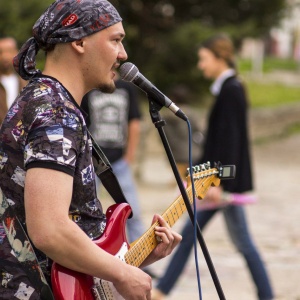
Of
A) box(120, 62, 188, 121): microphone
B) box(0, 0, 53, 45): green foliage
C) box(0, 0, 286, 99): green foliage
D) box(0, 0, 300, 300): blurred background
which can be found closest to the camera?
box(120, 62, 188, 121): microphone

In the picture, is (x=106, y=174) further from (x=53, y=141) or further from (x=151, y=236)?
(x=53, y=141)

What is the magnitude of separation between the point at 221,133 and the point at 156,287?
1181 mm

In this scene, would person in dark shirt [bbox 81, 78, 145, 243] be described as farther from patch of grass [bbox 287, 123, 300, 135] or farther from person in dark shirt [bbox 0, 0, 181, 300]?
patch of grass [bbox 287, 123, 300, 135]

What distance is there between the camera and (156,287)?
19.5 feet

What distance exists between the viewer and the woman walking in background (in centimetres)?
570

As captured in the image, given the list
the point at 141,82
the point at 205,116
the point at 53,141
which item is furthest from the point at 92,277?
the point at 205,116

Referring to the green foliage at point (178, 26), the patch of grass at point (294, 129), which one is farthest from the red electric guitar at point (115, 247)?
the patch of grass at point (294, 129)

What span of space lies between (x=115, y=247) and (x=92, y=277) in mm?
180

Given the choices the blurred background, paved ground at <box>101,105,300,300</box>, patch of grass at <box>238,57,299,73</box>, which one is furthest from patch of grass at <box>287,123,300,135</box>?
patch of grass at <box>238,57,299,73</box>

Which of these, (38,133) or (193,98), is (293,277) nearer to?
(38,133)

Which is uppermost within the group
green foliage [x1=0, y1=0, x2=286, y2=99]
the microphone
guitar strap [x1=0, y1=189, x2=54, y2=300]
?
the microphone

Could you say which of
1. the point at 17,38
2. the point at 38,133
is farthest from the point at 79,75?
the point at 17,38

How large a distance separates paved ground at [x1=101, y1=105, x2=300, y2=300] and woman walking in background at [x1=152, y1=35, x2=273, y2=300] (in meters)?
0.58

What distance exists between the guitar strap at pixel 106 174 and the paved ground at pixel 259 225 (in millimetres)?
3308
